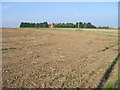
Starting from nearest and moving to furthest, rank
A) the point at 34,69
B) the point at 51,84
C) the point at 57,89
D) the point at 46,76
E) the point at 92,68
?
the point at 57,89 → the point at 51,84 → the point at 46,76 → the point at 34,69 → the point at 92,68

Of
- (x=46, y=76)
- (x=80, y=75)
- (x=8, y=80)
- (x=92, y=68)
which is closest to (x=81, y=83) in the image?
(x=80, y=75)

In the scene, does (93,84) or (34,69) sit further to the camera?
(34,69)

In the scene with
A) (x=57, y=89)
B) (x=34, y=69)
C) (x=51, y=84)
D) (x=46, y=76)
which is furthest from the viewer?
(x=34, y=69)

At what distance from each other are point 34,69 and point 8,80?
1257 millimetres

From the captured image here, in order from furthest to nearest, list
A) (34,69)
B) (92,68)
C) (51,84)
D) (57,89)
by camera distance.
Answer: (92,68) → (34,69) → (51,84) → (57,89)

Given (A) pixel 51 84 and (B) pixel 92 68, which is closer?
(A) pixel 51 84

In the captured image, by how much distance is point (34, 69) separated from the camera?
571cm

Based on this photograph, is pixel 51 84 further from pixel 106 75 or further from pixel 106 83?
pixel 106 75

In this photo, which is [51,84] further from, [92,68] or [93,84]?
[92,68]

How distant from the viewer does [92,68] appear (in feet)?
20.1

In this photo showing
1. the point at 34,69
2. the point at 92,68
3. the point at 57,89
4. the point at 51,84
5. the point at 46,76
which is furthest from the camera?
the point at 92,68

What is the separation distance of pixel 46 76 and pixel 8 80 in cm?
117

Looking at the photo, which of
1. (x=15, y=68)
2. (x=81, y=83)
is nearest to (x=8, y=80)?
(x=15, y=68)

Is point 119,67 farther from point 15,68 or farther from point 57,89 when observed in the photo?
point 15,68
